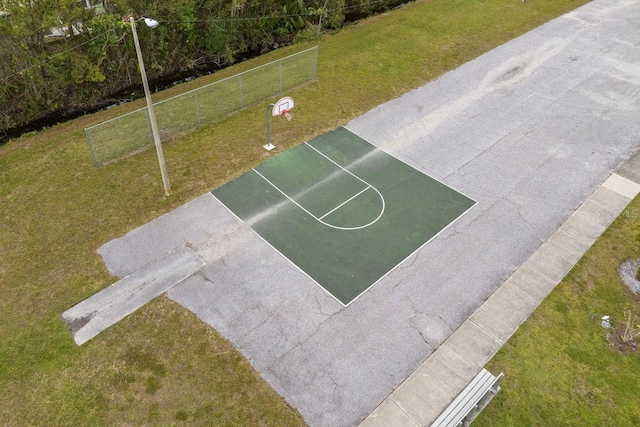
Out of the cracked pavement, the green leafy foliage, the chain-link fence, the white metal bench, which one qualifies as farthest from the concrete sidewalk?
the green leafy foliage

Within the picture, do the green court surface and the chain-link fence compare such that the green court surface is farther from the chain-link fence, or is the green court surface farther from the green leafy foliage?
the green leafy foliage

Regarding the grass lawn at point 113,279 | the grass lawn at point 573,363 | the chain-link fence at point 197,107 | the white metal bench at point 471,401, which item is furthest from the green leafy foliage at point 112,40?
the grass lawn at point 573,363

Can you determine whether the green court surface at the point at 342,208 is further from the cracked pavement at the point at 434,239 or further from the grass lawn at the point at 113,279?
the grass lawn at the point at 113,279

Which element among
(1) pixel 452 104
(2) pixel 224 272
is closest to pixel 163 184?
(2) pixel 224 272

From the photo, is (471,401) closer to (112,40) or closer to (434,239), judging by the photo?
(434,239)

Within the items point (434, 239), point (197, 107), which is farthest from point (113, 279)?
point (434, 239)

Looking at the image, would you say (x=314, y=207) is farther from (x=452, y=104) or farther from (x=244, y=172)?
(x=452, y=104)
